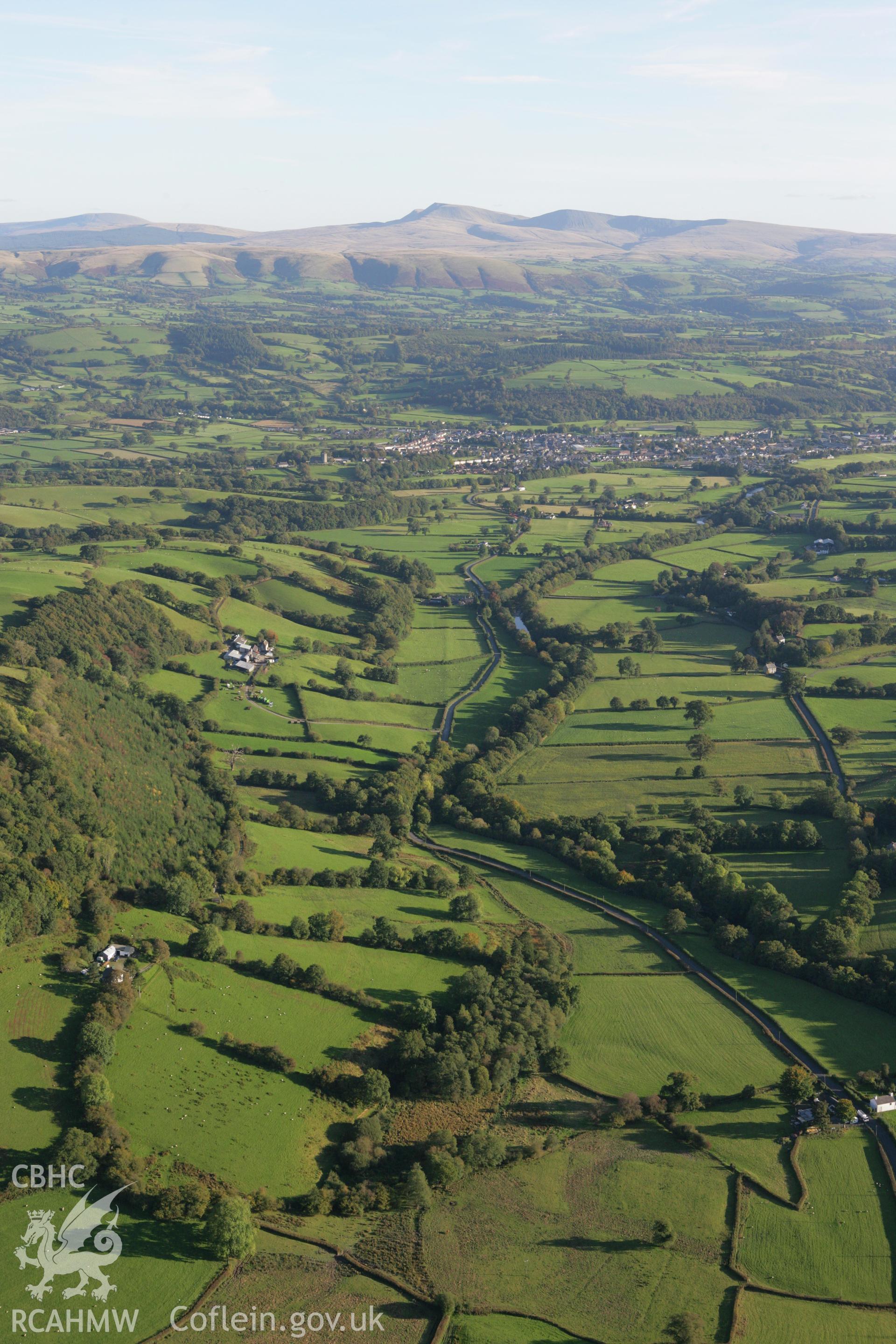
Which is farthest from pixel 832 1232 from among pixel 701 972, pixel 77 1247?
pixel 77 1247

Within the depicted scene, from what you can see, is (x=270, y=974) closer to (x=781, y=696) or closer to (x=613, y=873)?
(x=613, y=873)

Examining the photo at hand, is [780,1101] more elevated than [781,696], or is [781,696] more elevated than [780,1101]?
[781,696]

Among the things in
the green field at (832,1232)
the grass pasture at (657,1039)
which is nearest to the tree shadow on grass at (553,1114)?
the grass pasture at (657,1039)

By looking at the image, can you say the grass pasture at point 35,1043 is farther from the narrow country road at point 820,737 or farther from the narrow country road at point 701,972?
the narrow country road at point 820,737

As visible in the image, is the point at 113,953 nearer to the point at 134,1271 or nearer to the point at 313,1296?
the point at 134,1271

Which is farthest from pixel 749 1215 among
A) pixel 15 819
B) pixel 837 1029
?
pixel 15 819

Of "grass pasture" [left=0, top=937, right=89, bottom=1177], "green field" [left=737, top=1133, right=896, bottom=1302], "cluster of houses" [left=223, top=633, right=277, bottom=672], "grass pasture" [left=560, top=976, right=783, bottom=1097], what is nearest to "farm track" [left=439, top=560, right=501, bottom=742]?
"cluster of houses" [left=223, top=633, right=277, bottom=672]
